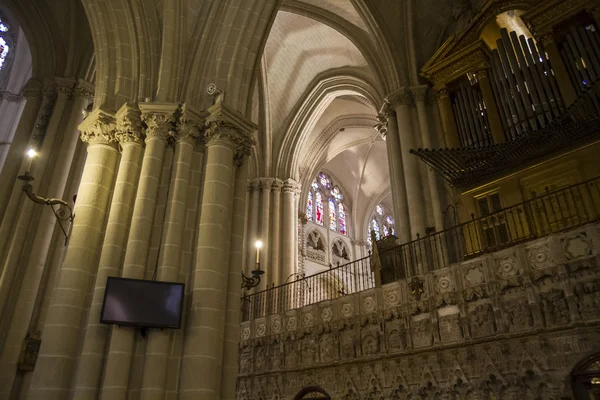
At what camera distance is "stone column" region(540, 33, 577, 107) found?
9.73 meters

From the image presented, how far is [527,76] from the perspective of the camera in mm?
10766

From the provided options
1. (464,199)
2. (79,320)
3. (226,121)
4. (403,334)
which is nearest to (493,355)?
(403,334)

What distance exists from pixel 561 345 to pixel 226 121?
6505 millimetres

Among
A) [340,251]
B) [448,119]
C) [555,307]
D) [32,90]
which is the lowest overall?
[555,307]

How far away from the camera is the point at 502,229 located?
958 centimetres

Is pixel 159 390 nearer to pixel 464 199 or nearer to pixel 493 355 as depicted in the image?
pixel 493 355

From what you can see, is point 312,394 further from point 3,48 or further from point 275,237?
point 3,48

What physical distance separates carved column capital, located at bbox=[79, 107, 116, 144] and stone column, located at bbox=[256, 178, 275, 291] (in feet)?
31.7

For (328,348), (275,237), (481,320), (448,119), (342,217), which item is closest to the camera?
(481,320)

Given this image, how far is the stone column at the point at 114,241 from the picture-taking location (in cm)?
604

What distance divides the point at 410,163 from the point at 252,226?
794 centimetres

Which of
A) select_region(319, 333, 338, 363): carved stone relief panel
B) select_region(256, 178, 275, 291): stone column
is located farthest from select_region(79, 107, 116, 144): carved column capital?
select_region(256, 178, 275, 291): stone column

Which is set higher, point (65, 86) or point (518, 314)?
point (65, 86)

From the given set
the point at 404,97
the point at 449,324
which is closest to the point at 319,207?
the point at 404,97
